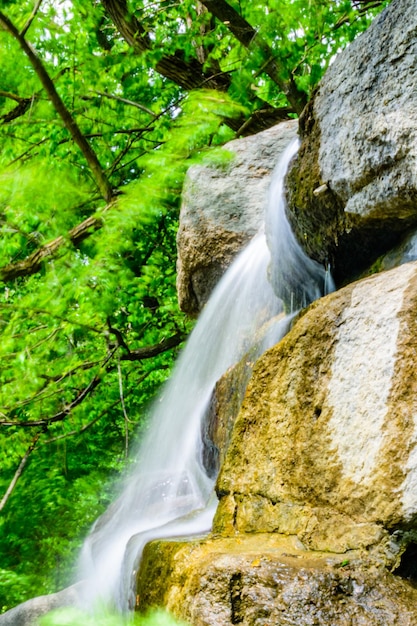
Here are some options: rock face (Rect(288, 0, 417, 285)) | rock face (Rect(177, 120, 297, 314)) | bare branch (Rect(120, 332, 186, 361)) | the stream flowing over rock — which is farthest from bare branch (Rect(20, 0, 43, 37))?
bare branch (Rect(120, 332, 186, 361))

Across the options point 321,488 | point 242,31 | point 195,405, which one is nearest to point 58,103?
point 242,31

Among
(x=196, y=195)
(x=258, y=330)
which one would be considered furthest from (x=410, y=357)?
(x=196, y=195)

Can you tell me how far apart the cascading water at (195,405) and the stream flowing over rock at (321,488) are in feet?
3.43

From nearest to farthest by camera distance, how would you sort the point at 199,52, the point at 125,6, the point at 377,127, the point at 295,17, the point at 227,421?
the point at 377,127
the point at 227,421
the point at 295,17
the point at 125,6
the point at 199,52

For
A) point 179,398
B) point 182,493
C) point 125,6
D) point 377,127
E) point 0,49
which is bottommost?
point 182,493

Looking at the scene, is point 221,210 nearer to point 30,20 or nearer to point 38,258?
point 38,258

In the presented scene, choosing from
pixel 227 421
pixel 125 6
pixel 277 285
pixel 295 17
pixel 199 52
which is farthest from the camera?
pixel 199 52

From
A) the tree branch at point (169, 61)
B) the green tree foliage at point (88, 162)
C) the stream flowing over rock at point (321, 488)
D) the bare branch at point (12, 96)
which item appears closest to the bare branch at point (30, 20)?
the green tree foliage at point (88, 162)

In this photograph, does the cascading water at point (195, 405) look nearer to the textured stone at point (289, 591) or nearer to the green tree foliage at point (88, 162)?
the green tree foliage at point (88, 162)

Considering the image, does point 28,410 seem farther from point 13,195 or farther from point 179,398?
point 13,195

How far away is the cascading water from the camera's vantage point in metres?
4.57

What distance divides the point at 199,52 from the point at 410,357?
7000mm

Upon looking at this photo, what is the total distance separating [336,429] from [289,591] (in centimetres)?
77

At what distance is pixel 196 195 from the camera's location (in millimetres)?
6898
